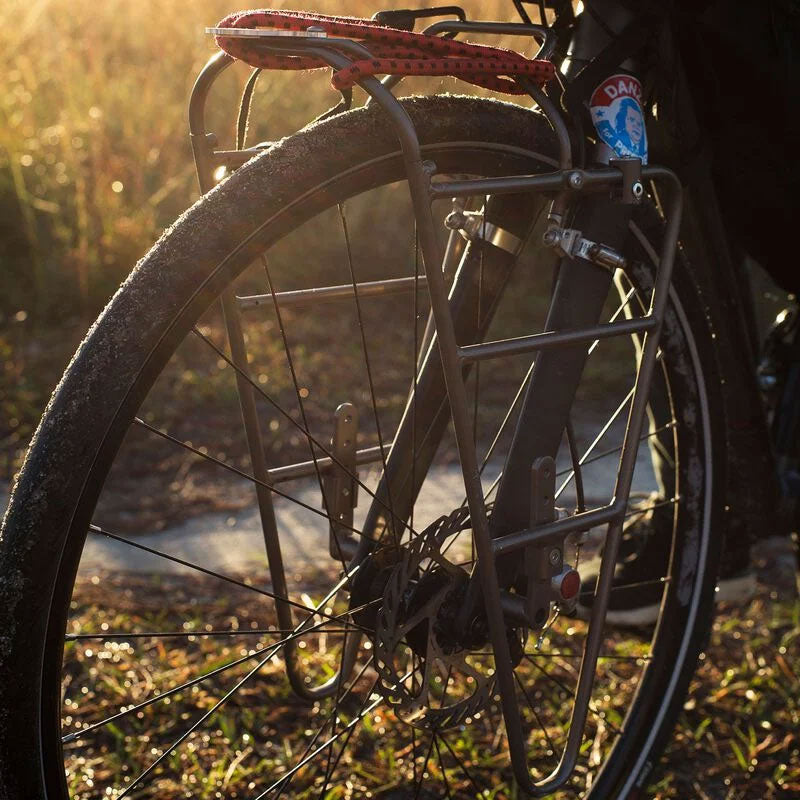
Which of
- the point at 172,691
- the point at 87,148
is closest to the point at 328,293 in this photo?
the point at 172,691

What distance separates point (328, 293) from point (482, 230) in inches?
9.4

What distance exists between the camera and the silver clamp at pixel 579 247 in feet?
4.81

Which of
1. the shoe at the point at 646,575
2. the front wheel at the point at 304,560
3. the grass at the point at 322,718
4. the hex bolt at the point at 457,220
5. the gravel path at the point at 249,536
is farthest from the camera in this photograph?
the gravel path at the point at 249,536

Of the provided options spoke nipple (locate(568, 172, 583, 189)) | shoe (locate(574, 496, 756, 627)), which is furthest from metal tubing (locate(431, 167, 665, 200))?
shoe (locate(574, 496, 756, 627))

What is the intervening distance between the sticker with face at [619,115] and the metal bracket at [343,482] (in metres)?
0.52

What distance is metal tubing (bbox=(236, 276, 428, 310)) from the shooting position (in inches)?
60.4

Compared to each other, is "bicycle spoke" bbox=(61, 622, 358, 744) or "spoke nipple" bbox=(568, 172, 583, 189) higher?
"spoke nipple" bbox=(568, 172, 583, 189)

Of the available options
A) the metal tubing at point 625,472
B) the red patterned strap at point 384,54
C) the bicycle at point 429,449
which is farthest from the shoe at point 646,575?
the red patterned strap at point 384,54

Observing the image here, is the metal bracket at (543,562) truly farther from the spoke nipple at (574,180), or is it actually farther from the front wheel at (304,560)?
the spoke nipple at (574,180)

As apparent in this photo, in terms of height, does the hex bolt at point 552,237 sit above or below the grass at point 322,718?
above

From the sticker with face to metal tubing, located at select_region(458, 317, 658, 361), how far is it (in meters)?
0.24

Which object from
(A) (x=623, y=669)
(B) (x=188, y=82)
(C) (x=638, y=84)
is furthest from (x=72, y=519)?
(B) (x=188, y=82)

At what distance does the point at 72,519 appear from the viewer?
1121 mm

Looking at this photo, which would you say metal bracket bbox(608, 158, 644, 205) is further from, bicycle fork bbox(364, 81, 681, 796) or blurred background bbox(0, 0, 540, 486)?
blurred background bbox(0, 0, 540, 486)
